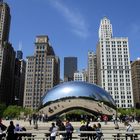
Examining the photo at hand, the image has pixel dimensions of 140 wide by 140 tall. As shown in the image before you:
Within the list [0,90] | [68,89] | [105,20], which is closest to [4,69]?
[0,90]

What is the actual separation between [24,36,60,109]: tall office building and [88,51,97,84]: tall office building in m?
28.8

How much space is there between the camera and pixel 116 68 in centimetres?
13775

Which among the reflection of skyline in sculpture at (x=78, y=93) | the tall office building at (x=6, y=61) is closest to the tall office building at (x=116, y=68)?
the tall office building at (x=6, y=61)

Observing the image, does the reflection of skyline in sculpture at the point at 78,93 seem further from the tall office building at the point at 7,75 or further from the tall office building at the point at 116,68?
the tall office building at the point at 7,75

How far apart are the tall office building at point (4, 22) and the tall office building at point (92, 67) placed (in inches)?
2145

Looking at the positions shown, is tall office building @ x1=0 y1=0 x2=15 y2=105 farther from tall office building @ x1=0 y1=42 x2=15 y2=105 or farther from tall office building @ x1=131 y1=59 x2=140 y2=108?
tall office building @ x1=131 y1=59 x2=140 y2=108

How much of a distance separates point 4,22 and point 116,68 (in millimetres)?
66054

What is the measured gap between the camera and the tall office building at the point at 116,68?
133250mm

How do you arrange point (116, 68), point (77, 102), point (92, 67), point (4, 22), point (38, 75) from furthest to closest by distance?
point (92, 67) < point (4, 22) < point (38, 75) < point (116, 68) < point (77, 102)

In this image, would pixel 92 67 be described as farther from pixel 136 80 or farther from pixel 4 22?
pixel 4 22

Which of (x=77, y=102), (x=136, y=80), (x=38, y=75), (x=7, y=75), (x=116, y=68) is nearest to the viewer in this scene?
(x=77, y=102)

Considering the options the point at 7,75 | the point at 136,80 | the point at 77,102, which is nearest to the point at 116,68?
the point at 136,80

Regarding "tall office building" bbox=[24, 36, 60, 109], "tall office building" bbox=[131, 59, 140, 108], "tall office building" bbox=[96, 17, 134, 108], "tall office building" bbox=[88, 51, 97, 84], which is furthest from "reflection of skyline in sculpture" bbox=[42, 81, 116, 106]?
"tall office building" bbox=[88, 51, 97, 84]

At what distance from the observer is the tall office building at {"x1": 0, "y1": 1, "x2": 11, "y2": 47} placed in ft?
473
